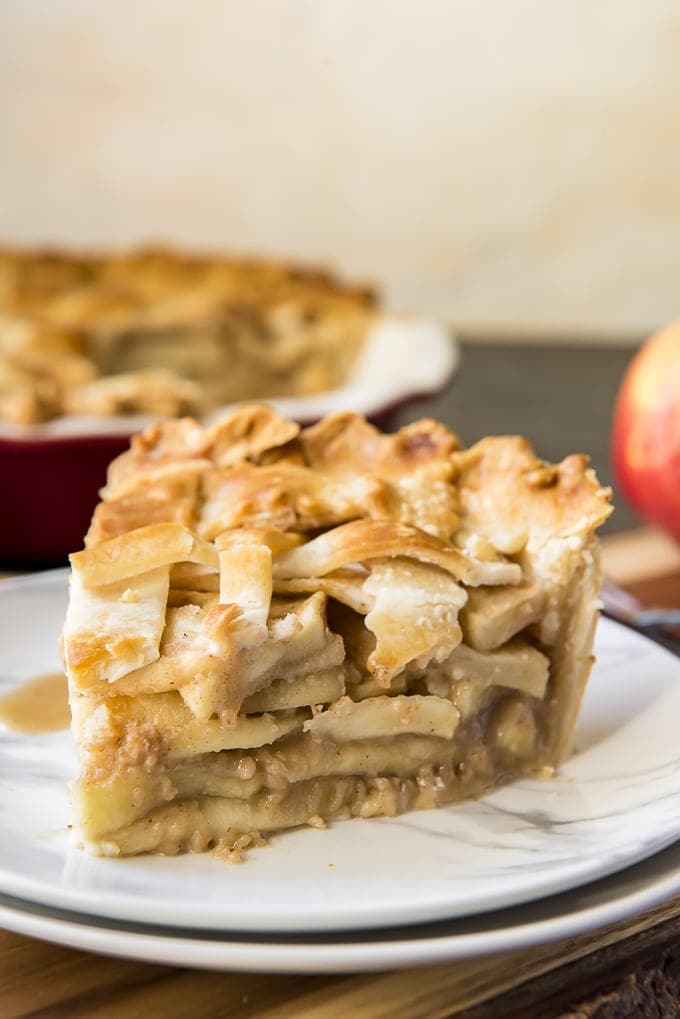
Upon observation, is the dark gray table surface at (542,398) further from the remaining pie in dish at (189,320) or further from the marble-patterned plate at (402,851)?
the marble-patterned plate at (402,851)

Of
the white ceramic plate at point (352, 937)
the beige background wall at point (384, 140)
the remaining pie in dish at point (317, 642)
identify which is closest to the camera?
the white ceramic plate at point (352, 937)

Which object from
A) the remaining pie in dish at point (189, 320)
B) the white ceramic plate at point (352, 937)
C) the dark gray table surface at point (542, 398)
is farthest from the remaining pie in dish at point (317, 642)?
the dark gray table surface at point (542, 398)

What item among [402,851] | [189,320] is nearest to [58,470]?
[189,320]

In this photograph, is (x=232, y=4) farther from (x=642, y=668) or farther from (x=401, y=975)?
(x=401, y=975)

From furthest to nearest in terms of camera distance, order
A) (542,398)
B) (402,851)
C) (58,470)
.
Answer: (542,398), (58,470), (402,851)

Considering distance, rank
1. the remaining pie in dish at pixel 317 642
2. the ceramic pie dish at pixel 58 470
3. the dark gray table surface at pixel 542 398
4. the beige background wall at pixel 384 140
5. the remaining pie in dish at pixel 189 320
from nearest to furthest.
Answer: the remaining pie in dish at pixel 317 642, the ceramic pie dish at pixel 58 470, the remaining pie in dish at pixel 189 320, the dark gray table surface at pixel 542 398, the beige background wall at pixel 384 140

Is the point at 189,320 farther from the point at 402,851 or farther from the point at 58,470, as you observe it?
the point at 402,851
